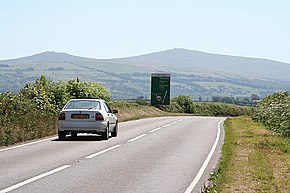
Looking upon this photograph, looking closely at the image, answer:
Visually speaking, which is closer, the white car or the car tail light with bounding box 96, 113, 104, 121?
the white car

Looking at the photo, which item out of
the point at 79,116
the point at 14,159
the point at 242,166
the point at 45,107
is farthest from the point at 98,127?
the point at 45,107

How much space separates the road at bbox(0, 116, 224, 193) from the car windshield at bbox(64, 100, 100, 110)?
1.79 meters

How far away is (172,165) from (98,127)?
7715 mm

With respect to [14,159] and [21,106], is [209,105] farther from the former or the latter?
[14,159]

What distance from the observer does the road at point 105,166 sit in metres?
11.1

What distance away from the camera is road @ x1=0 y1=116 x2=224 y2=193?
11.1m

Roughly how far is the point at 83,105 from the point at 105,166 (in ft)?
29.3

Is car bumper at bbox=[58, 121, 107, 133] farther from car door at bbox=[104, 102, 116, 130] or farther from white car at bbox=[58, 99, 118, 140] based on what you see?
car door at bbox=[104, 102, 116, 130]

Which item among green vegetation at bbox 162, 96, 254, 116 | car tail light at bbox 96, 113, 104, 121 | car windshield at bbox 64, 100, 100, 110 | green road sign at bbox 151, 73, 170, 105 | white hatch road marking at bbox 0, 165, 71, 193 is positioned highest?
car windshield at bbox 64, 100, 100, 110

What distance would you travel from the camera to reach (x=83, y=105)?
→ 22828 mm

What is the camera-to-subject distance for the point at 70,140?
22078 mm

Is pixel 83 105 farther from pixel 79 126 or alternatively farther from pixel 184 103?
pixel 184 103

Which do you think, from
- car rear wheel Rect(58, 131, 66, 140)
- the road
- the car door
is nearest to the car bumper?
car rear wheel Rect(58, 131, 66, 140)

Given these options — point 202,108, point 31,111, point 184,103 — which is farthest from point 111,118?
point 202,108
